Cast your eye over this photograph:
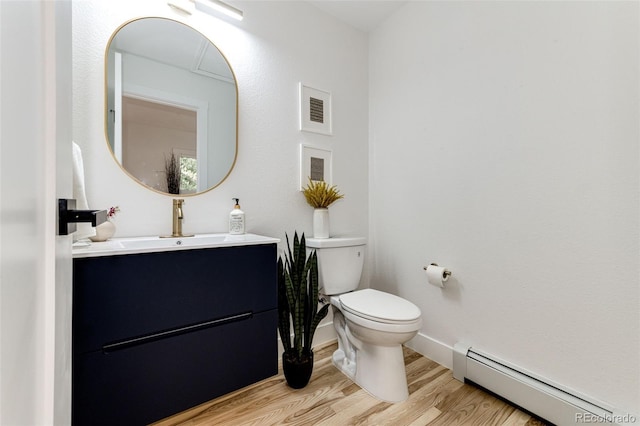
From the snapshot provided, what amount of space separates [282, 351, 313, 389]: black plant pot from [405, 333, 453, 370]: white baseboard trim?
0.83 meters

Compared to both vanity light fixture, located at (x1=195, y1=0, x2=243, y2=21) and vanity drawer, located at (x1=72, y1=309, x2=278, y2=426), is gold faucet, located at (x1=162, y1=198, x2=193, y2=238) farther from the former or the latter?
vanity light fixture, located at (x1=195, y1=0, x2=243, y2=21)

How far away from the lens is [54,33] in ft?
1.45

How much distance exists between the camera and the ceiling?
6.35 ft

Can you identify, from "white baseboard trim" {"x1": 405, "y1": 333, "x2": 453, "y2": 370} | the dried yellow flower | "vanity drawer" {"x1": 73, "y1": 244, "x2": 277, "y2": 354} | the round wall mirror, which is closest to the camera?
"vanity drawer" {"x1": 73, "y1": 244, "x2": 277, "y2": 354}

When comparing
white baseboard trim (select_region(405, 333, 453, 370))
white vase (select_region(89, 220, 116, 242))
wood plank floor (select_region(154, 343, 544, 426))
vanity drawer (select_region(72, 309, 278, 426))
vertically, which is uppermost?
white vase (select_region(89, 220, 116, 242))

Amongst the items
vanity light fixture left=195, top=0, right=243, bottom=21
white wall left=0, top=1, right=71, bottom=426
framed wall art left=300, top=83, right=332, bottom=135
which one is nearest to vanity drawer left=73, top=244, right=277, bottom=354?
white wall left=0, top=1, right=71, bottom=426

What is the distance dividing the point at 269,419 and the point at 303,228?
1.09m

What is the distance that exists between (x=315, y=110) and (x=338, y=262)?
43.6 inches

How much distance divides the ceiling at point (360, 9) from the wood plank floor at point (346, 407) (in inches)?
98.5

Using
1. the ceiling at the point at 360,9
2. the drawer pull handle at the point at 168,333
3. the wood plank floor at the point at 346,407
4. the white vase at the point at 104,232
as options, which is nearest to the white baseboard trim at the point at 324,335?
the wood plank floor at the point at 346,407

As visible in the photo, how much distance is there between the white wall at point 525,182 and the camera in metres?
1.11

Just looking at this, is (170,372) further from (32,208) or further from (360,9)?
(360,9)

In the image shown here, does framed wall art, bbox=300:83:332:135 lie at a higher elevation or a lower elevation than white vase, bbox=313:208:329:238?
higher

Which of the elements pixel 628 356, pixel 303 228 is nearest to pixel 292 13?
pixel 303 228
